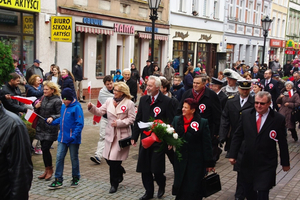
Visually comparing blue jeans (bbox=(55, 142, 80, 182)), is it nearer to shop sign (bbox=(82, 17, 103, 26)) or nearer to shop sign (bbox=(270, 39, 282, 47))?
shop sign (bbox=(82, 17, 103, 26))

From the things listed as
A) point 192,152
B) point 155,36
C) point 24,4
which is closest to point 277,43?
point 155,36

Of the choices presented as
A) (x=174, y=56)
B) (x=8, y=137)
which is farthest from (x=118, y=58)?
(x=8, y=137)

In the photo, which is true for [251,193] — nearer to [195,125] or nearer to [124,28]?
[195,125]

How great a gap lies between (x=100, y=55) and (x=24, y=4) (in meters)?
5.64

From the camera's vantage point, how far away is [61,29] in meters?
16.0

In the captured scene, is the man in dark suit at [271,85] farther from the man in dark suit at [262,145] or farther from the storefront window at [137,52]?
the storefront window at [137,52]

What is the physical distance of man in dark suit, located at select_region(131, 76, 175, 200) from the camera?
20.5 feet

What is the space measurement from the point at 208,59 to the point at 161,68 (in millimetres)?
7825

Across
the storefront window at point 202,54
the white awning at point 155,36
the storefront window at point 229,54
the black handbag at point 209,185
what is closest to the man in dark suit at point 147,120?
the black handbag at point 209,185

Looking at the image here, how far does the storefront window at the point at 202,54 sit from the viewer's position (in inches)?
1188

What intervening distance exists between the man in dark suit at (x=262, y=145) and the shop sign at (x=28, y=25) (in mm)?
12434

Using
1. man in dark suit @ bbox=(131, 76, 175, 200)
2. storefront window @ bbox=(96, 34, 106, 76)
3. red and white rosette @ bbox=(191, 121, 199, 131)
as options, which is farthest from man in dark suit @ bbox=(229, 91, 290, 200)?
storefront window @ bbox=(96, 34, 106, 76)

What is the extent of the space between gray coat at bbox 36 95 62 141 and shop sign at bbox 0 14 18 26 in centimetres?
875

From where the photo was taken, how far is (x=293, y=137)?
11781mm
